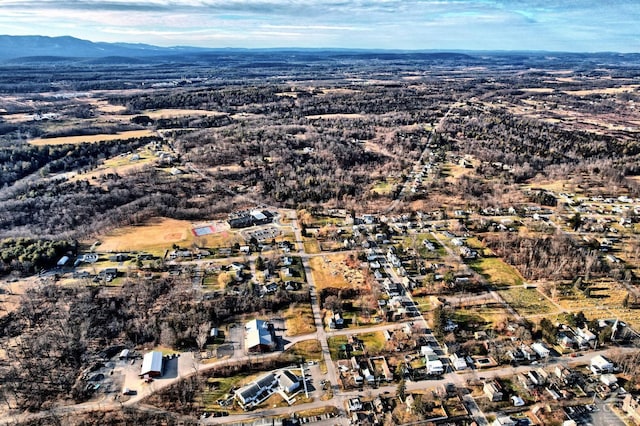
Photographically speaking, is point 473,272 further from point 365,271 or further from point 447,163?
point 447,163

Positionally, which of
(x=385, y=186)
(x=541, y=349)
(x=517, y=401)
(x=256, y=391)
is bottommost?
(x=256, y=391)

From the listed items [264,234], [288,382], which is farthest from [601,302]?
[264,234]

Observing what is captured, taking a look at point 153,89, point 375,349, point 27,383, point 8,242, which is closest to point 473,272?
point 375,349

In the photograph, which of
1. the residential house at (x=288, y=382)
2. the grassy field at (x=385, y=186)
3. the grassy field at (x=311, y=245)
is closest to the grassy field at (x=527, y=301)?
the grassy field at (x=311, y=245)

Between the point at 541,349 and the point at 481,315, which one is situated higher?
the point at 481,315

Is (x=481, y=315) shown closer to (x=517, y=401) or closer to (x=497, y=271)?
(x=497, y=271)

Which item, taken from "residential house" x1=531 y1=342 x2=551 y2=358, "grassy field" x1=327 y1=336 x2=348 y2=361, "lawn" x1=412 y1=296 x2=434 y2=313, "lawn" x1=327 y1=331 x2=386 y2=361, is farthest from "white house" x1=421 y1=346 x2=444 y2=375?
"residential house" x1=531 y1=342 x2=551 y2=358
